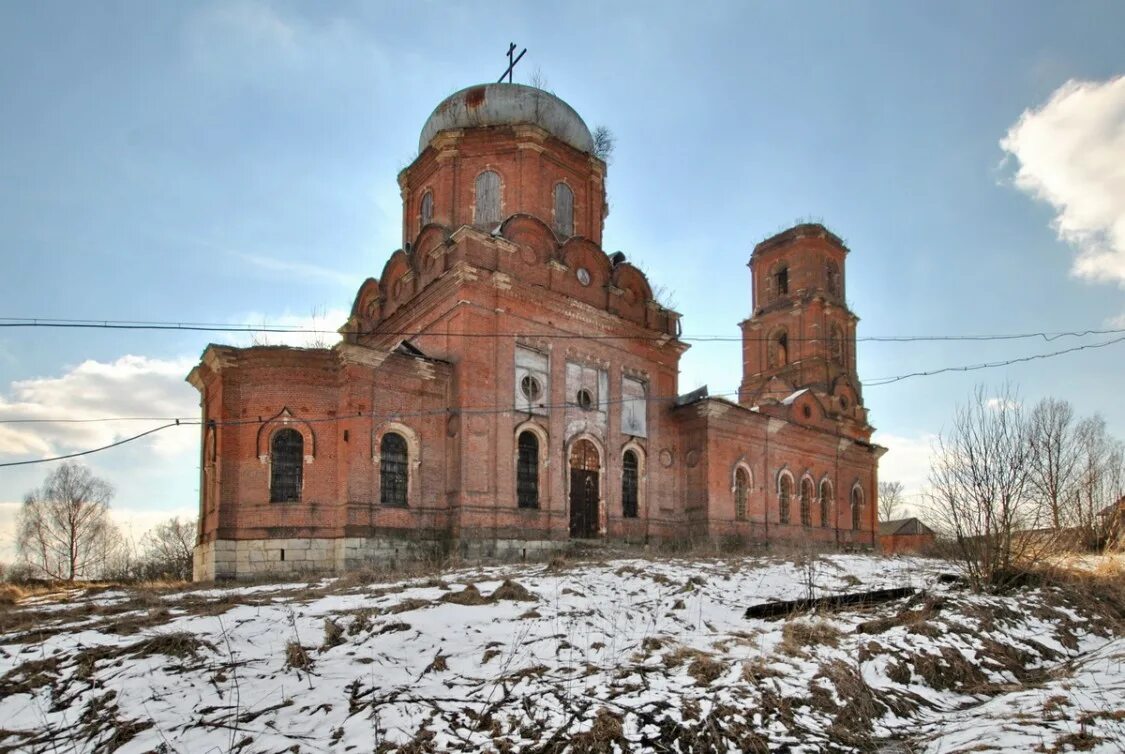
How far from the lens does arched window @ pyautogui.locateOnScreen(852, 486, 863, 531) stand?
107 ft

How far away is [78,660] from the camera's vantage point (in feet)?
25.5

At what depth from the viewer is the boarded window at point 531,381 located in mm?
20109

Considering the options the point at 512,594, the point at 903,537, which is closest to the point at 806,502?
the point at 512,594

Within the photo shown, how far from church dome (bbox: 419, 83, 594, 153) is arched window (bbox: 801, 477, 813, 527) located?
48.0 ft

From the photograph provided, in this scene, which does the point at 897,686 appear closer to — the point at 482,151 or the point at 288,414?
the point at 288,414

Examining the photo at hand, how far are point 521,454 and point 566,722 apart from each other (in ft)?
44.8

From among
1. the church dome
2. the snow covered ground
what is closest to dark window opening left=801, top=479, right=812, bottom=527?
the church dome

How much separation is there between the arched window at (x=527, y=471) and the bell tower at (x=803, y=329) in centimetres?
1567

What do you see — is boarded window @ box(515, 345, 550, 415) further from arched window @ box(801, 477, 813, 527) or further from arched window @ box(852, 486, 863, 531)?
arched window @ box(852, 486, 863, 531)

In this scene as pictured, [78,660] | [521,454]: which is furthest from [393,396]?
[78,660]

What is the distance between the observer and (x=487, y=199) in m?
23.0

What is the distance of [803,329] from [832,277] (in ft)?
10.7

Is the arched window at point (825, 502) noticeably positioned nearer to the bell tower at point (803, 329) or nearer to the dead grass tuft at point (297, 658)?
the bell tower at point (803, 329)

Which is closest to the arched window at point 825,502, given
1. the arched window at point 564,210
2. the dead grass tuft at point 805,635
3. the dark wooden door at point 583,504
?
the dark wooden door at point 583,504
